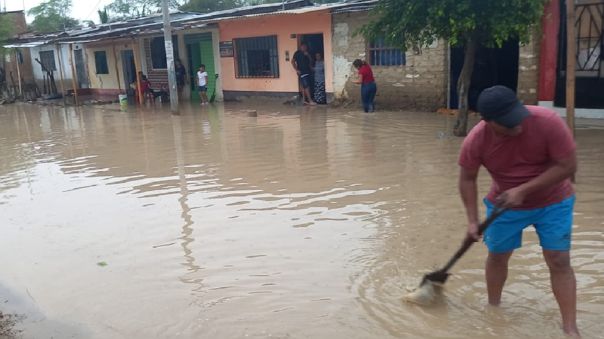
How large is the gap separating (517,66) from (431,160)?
5.39m

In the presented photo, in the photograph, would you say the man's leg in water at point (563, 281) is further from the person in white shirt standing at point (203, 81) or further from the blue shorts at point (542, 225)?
the person in white shirt standing at point (203, 81)

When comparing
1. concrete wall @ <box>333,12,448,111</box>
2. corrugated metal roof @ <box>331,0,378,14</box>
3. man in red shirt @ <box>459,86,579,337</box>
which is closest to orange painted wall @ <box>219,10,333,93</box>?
concrete wall @ <box>333,12,448,111</box>

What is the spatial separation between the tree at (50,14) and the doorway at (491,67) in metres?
37.0

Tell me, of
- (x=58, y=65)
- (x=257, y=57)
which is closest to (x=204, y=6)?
(x=58, y=65)

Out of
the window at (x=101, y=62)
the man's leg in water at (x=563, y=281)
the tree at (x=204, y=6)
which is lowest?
the man's leg in water at (x=563, y=281)

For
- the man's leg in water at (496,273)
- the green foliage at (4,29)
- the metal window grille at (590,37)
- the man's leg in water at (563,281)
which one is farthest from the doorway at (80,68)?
the man's leg in water at (563,281)

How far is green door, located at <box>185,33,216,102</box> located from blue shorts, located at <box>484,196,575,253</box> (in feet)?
58.4

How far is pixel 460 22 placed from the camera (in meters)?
8.43

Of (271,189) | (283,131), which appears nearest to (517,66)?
(283,131)

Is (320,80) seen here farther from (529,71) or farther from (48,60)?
(48,60)

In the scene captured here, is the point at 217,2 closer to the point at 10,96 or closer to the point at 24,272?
the point at 10,96

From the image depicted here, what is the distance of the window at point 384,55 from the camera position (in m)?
14.2

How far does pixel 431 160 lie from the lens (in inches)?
316

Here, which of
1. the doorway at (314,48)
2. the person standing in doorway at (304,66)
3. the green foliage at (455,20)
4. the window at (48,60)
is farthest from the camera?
the window at (48,60)
